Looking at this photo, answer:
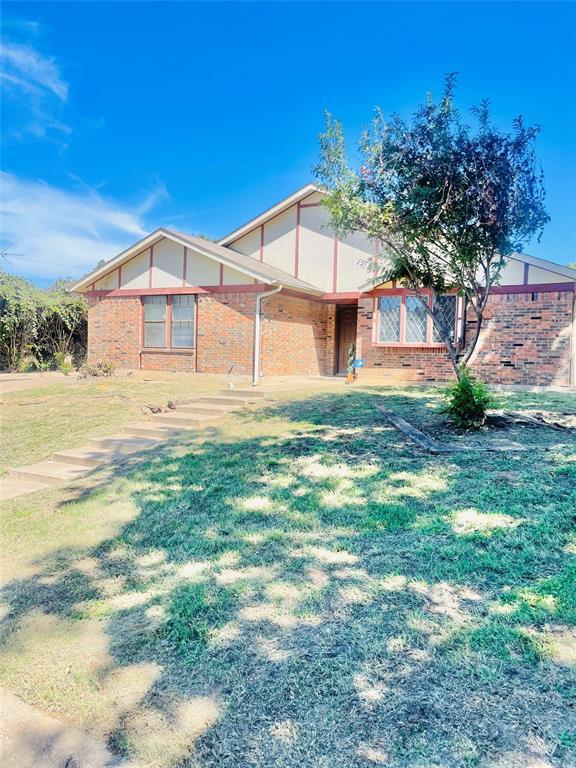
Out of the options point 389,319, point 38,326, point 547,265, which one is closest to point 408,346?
point 389,319

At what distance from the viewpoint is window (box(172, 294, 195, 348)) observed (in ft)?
49.4

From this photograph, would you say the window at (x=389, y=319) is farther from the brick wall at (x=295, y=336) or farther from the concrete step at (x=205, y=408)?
the concrete step at (x=205, y=408)

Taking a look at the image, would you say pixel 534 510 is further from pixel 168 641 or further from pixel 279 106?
pixel 279 106

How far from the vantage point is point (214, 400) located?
9992 mm

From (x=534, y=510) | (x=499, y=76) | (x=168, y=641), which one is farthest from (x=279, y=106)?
(x=168, y=641)

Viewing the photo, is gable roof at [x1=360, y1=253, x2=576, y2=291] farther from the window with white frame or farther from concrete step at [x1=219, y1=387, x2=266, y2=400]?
concrete step at [x1=219, y1=387, x2=266, y2=400]

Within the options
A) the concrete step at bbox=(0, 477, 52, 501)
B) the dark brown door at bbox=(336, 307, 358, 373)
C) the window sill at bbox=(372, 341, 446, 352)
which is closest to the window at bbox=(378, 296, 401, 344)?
the window sill at bbox=(372, 341, 446, 352)

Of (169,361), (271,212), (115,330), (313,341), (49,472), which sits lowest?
(49,472)

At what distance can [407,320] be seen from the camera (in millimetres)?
13938

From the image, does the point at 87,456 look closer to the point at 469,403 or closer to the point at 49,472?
the point at 49,472

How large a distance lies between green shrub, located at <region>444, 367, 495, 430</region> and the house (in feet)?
22.6

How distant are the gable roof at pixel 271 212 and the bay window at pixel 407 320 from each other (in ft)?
13.0

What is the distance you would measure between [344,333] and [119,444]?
35.6 ft

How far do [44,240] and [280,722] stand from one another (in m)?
18.7
